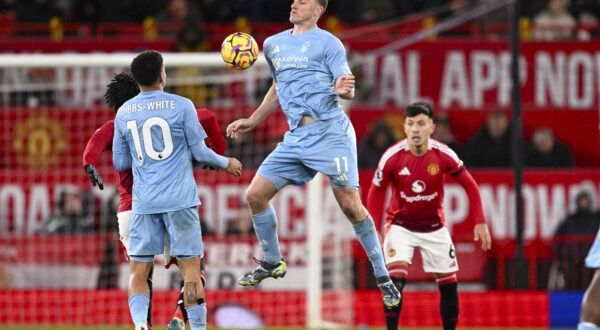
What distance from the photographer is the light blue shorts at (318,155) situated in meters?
7.77

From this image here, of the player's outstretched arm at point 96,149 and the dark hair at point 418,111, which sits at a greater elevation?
the dark hair at point 418,111

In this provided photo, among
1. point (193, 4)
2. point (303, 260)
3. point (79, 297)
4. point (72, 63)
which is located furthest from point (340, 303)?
point (193, 4)

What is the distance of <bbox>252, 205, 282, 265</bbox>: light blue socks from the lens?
26.2 feet

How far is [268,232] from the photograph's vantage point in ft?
26.4

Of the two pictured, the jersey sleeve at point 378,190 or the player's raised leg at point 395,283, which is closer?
the player's raised leg at point 395,283

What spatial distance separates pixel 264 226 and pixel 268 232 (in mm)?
59

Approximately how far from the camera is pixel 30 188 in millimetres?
13773

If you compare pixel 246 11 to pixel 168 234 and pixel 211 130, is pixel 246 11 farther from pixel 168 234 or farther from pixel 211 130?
Result: pixel 168 234

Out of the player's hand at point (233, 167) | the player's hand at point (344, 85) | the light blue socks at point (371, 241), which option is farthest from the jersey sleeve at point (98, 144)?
the light blue socks at point (371, 241)

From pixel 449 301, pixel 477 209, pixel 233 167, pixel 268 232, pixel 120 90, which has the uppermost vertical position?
pixel 120 90

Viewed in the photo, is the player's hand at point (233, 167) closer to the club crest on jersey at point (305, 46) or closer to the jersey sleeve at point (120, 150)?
the jersey sleeve at point (120, 150)

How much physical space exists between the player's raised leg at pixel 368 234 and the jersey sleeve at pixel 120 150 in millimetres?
1591

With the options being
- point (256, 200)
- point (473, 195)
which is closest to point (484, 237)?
point (473, 195)

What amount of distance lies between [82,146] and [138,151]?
729 cm
